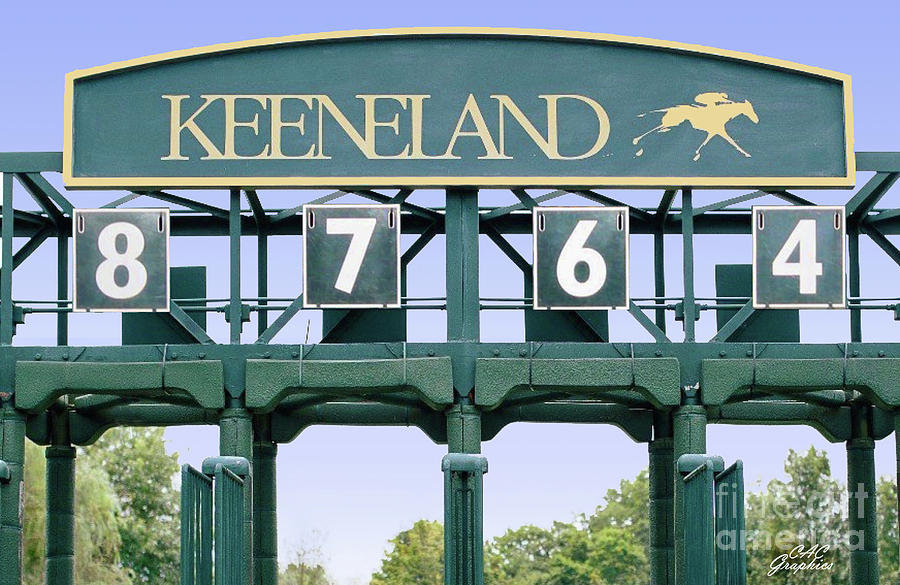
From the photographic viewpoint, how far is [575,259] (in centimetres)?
3494

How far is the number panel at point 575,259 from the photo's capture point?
34.9 m

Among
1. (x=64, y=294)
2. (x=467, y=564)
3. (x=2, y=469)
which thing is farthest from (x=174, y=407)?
(x=467, y=564)

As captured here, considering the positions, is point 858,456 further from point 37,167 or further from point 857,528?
point 37,167

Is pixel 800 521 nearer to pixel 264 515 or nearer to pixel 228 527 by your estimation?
pixel 264 515

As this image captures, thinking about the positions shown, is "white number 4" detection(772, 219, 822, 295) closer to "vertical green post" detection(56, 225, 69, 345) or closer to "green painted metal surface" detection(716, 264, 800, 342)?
"green painted metal surface" detection(716, 264, 800, 342)

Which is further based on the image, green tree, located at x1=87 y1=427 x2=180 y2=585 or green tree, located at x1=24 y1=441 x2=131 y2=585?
green tree, located at x1=87 y1=427 x2=180 y2=585

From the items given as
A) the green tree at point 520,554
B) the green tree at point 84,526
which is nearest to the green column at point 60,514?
the green tree at point 84,526

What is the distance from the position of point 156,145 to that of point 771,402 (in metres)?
15.5

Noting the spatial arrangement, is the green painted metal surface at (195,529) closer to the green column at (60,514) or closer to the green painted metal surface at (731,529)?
the green painted metal surface at (731,529)

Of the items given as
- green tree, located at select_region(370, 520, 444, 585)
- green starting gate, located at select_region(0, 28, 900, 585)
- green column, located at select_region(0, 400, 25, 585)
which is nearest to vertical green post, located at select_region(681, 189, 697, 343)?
green starting gate, located at select_region(0, 28, 900, 585)

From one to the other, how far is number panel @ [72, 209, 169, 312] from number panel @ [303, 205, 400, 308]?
2949mm

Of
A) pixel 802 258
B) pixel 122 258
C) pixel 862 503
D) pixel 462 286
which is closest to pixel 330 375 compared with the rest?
pixel 462 286

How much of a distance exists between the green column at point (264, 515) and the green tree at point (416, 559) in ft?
181

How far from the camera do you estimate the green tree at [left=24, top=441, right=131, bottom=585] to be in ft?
193
